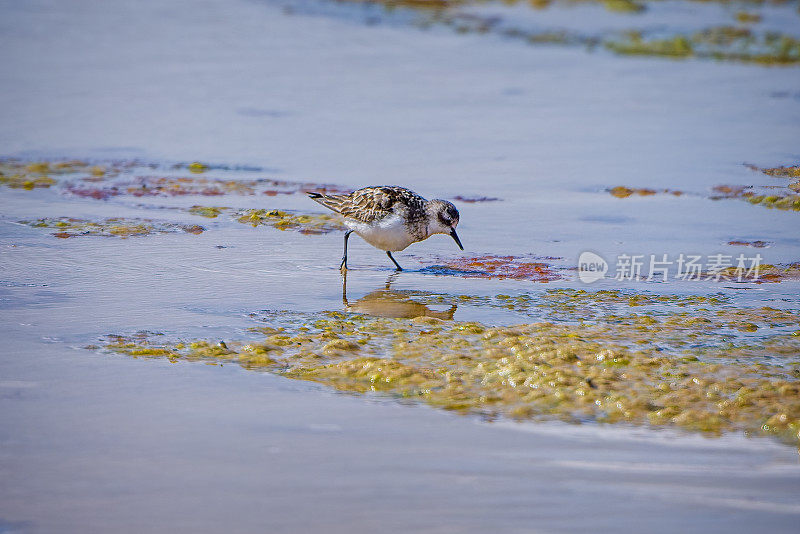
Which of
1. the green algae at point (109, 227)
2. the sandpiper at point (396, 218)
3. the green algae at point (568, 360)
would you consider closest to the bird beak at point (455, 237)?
the sandpiper at point (396, 218)

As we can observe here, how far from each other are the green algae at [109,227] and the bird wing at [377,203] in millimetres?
1497

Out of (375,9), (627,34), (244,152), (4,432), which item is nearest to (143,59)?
(244,152)

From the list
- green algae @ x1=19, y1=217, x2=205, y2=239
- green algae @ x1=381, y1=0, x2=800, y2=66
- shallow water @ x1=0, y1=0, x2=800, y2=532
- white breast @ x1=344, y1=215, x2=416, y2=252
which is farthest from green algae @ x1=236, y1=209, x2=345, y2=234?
green algae @ x1=381, y1=0, x2=800, y2=66

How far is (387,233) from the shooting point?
7918mm

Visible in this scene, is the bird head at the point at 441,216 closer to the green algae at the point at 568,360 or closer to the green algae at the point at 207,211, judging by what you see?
the green algae at the point at 568,360

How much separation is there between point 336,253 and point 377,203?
697 mm

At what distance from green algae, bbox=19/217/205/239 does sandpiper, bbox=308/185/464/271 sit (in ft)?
5.46

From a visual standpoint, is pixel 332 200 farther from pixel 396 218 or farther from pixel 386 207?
pixel 396 218

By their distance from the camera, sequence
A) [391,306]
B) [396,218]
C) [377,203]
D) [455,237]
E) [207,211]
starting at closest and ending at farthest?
[391,306], [396,218], [377,203], [455,237], [207,211]

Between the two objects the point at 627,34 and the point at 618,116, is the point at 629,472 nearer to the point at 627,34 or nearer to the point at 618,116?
the point at 618,116

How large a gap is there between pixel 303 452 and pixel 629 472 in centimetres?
147

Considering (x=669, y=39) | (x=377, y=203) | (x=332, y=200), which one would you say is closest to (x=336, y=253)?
(x=332, y=200)

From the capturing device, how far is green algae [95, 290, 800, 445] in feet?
17.3

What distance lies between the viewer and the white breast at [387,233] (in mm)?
7895
